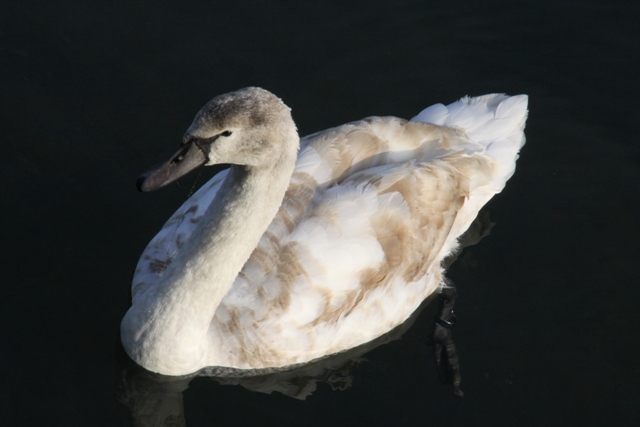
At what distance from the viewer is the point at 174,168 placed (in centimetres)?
610

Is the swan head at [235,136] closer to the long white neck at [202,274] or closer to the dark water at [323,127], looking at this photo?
the long white neck at [202,274]

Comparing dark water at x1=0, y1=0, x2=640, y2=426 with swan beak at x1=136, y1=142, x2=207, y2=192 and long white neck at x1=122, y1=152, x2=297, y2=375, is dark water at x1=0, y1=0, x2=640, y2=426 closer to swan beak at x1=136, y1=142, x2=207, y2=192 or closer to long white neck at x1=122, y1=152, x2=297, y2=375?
long white neck at x1=122, y1=152, x2=297, y2=375

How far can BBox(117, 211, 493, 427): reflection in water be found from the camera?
7.29 m

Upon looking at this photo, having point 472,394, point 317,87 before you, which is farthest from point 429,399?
point 317,87

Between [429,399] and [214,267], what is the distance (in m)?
2.18

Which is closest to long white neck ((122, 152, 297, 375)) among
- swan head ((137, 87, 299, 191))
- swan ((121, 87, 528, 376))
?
swan ((121, 87, 528, 376))

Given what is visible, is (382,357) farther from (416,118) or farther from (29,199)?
(29,199)

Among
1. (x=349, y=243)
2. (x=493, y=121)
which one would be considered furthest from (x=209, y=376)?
(x=493, y=121)

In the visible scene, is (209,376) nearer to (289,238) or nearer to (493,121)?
(289,238)

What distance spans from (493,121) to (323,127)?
176 cm

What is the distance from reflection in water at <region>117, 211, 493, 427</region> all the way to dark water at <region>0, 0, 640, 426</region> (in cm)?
3

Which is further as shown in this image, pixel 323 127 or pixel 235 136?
pixel 323 127

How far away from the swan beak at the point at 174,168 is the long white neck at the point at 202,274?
15.0 inches

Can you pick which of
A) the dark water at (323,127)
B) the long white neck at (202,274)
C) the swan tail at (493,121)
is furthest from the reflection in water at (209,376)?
the swan tail at (493,121)
